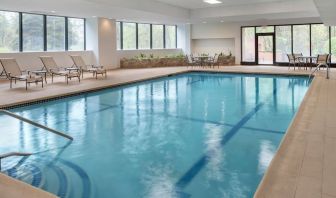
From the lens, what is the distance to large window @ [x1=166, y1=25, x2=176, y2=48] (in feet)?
64.0

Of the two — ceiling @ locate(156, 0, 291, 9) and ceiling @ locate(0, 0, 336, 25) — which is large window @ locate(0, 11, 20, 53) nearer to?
ceiling @ locate(0, 0, 336, 25)

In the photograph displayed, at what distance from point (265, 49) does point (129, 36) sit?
7.58m

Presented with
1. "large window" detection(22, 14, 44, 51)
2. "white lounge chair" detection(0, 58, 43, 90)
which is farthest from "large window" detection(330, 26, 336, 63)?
"white lounge chair" detection(0, 58, 43, 90)

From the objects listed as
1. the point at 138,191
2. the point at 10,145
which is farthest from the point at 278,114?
the point at 10,145

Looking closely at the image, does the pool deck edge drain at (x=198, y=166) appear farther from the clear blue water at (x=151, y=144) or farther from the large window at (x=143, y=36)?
the large window at (x=143, y=36)

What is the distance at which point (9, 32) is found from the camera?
12.1 m

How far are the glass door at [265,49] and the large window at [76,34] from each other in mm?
9506

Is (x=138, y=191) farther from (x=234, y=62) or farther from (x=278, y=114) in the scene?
(x=234, y=62)

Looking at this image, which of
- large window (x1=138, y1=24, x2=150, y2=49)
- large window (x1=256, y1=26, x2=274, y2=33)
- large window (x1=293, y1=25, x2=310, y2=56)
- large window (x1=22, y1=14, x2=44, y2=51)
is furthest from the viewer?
large window (x1=138, y1=24, x2=150, y2=49)

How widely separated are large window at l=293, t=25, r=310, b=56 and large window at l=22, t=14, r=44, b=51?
12.4m

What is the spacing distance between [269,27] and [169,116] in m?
12.9

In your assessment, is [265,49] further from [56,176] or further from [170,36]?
[56,176]

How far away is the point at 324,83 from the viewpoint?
9.55 meters

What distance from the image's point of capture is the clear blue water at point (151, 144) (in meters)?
3.31
